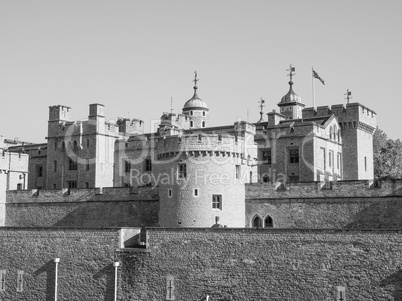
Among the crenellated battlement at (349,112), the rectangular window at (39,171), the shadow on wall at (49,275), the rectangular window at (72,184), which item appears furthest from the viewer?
the rectangular window at (39,171)

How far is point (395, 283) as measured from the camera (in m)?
26.2

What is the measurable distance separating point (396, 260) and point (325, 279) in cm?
313

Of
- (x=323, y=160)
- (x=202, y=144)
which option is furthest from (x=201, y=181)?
(x=323, y=160)

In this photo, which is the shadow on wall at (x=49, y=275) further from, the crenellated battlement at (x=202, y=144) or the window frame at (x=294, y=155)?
the window frame at (x=294, y=155)

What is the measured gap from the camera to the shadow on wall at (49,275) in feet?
112

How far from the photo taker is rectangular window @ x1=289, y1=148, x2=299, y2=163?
4719 cm

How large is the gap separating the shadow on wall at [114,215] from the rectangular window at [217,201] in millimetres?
7513

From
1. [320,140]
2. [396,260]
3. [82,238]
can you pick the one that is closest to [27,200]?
[82,238]

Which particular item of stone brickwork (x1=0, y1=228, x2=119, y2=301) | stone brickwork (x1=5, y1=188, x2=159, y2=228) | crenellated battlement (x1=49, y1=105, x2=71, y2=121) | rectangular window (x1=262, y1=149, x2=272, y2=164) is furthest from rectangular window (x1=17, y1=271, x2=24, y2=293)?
crenellated battlement (x1=49, y1=105, x2=71, y2=121)

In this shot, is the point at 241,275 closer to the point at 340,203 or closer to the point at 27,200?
the point at 340,203

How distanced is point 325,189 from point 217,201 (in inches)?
263

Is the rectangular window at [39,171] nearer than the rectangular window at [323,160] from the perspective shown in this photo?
No

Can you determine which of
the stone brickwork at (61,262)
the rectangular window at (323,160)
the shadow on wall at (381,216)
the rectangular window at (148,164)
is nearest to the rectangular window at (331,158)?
the rectangular window at (323,160)

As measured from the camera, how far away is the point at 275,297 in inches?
1121
